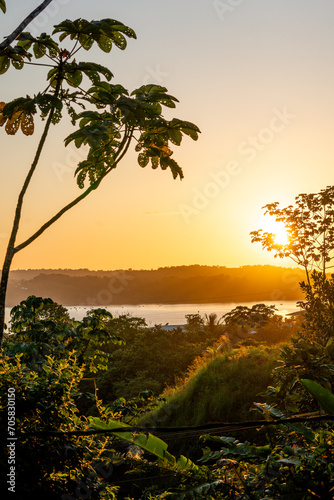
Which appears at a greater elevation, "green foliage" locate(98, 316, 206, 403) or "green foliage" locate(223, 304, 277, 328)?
→ "green foliage" locate(223, 304, 277, 328)

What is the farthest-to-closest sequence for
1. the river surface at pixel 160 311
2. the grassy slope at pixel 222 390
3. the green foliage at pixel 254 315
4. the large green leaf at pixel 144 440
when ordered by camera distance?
the river surface at pixel 160 311 → the green foliage at pixel 254 315 → the grassy slope at pixel 222 390 → the large green leaf at pixel 144 440

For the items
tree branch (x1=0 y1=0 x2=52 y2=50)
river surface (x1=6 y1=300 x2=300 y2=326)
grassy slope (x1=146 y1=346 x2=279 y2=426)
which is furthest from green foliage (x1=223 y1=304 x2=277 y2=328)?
tree branch (x1=0 y1=0 x2=52 y2=50)

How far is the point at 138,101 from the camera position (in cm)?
202

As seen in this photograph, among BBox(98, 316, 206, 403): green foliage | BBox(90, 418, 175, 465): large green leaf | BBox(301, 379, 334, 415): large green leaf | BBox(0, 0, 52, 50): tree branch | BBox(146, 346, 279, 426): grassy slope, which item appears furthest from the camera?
BBox(98, 316, 206, 403): green foliage

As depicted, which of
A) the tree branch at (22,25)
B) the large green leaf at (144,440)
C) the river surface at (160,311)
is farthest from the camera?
the river surface at (160,311)

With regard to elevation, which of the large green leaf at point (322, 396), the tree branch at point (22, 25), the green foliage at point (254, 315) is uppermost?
the tree branch at point (22, 25)

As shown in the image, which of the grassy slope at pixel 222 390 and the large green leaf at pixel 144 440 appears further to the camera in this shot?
the grassy slope at pixel 222 390

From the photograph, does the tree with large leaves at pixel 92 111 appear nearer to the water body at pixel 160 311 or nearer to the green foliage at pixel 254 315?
the water body at pixel 160 311

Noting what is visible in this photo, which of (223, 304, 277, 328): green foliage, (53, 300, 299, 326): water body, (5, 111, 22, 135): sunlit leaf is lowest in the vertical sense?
(53, 300, 299, 326): water body

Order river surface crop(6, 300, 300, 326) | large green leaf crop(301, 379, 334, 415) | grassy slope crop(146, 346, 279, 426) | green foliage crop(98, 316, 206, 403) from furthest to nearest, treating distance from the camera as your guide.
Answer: river surface crop(6, 300, 300, 326) → green foliage crop(98, 316, 206, 403) → grassy slope crop(146, 346, 279, 426) → large green leaf crop(301, 379, 334, 415)

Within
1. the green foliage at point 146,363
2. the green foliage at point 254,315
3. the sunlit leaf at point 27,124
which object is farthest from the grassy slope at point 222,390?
the sunlit leaf at point 27,124

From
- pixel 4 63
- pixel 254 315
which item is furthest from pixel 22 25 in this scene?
pixel 254 315

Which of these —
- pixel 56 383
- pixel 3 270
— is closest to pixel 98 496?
pixel 56 383

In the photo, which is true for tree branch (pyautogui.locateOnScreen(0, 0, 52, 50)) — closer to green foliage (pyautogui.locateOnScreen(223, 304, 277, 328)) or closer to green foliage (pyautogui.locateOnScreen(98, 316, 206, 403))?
green foliage (pyautogui.locateOnScreen(98, 316, 206, 403))
